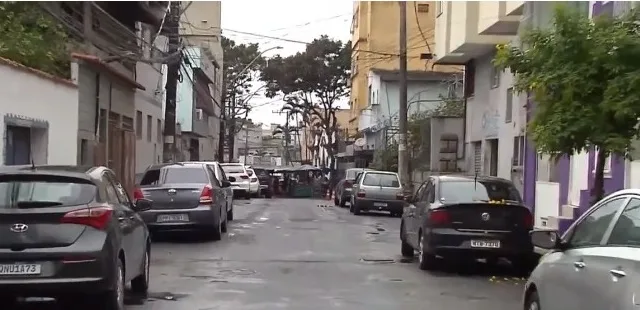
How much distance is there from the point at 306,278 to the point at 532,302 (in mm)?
5246

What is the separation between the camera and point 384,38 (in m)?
56.2

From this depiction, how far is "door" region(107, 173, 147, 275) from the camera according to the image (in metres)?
9.86

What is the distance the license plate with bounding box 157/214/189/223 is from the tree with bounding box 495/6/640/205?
7.71m

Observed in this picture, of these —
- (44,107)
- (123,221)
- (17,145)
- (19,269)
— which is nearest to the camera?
(19,269)

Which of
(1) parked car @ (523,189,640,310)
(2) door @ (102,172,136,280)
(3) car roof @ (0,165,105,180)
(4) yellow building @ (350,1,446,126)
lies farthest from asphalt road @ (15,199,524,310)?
(4) yellow building @ (350,1,446,126)

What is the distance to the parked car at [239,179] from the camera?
4212 cm

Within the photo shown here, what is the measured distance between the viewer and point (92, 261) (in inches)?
336

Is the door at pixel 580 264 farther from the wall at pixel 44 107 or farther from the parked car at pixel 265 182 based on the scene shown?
the parked car at pixel 265 182

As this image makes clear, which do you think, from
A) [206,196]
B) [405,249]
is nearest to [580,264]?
[405,249]

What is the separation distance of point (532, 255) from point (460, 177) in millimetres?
1606

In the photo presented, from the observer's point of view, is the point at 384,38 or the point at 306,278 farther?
the point at 384,38

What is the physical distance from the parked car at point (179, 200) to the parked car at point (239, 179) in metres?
23.8

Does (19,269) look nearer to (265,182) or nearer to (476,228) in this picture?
(476,228)

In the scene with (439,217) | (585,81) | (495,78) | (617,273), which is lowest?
(439,217)
